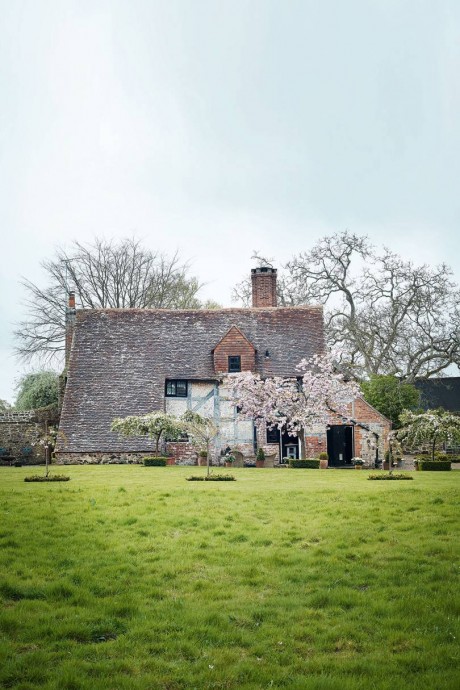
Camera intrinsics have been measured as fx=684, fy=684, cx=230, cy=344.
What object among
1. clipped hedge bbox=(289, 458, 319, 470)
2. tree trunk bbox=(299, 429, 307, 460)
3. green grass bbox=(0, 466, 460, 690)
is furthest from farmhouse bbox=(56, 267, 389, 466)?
green grass bbox=(0, 466, 460, 690)

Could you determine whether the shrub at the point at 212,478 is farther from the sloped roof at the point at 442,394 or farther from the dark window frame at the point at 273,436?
the sloped roof at the point at 442,394

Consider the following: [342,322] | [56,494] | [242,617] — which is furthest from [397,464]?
[242,617]

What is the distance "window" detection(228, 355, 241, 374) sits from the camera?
34.5 metres

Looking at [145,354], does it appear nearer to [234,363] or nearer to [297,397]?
[234,363]

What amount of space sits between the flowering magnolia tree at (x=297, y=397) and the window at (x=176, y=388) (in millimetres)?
2298

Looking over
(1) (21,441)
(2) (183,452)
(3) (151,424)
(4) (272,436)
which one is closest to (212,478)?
(3) (151,424)

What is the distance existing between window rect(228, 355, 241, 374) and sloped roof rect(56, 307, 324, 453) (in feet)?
3.38

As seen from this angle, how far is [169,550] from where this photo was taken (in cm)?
1077

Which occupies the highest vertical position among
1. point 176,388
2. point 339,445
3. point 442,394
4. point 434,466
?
point 442,394

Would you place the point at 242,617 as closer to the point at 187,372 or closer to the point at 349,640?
the point at 349,640

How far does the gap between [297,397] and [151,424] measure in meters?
6.71

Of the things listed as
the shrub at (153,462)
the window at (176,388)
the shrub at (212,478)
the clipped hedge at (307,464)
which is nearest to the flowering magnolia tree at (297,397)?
the clipped hedge at (307,464)

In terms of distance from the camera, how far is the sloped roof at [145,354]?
3288 cm

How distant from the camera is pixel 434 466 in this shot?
91.4ft
